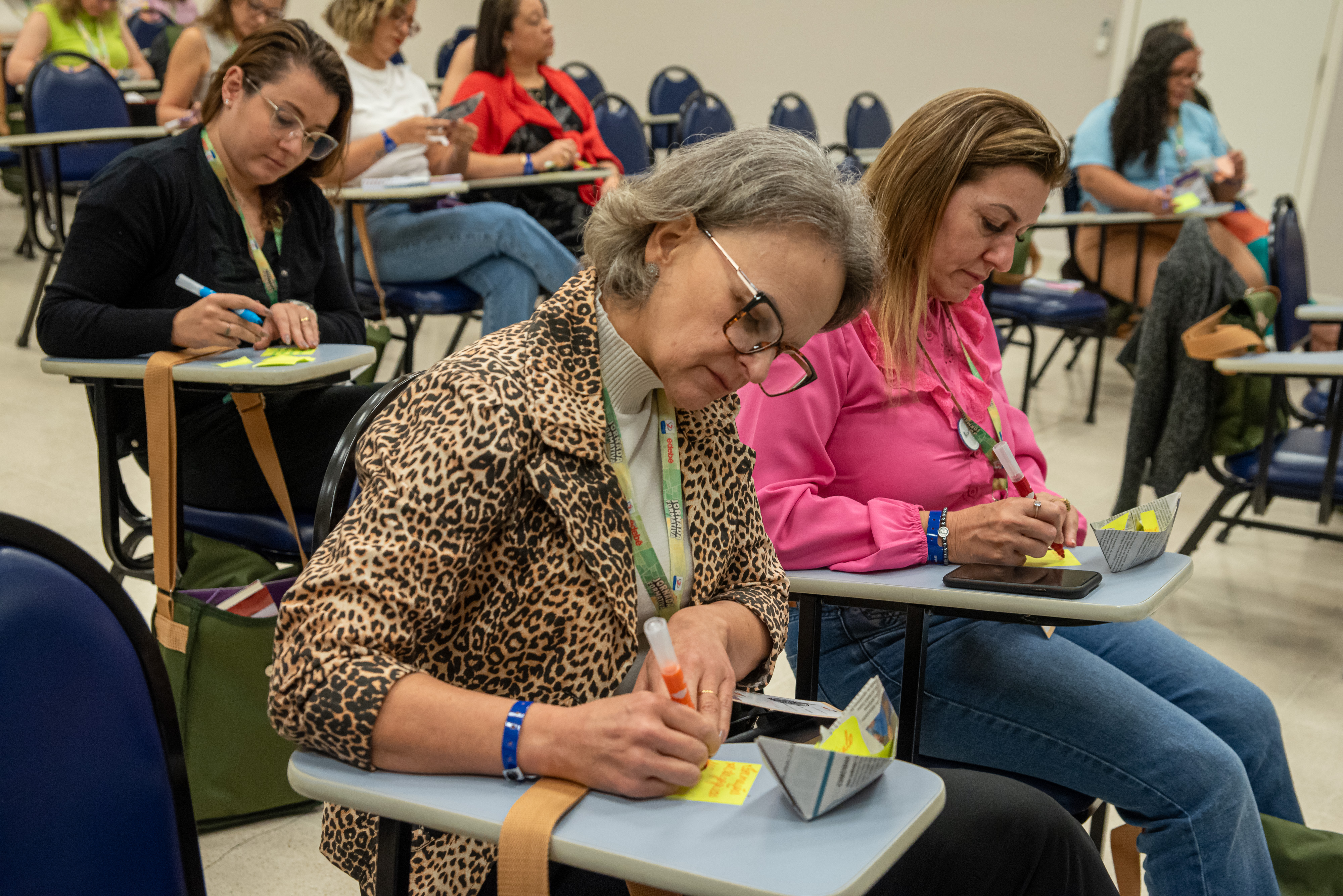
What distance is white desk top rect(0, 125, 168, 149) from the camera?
4055 millimetres

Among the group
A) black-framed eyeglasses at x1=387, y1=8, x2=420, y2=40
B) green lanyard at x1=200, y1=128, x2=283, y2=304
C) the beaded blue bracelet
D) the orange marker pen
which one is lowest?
the beaded blue bracelet

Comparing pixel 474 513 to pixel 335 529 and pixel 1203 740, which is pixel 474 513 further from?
pixel 1203 740

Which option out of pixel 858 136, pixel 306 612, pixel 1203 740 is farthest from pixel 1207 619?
pixel 858 136

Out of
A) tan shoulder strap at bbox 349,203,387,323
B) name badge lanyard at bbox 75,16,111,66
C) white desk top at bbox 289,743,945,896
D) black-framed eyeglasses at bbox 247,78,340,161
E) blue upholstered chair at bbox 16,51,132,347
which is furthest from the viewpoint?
name badge lanyard at bbox 75,16,111,66

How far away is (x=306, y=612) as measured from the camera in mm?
911

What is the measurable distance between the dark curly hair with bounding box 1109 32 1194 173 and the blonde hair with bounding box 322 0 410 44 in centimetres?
289

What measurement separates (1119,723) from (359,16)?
3332 millimetres

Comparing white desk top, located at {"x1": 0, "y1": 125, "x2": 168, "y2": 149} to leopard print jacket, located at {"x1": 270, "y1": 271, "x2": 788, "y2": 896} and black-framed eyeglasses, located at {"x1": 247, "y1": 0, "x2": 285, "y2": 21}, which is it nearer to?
black-framed eyeglasses, located at {"x1": 247, "y1": 0, "x2": 285, "y2": 21}

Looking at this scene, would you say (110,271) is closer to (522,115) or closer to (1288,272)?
(522,115)

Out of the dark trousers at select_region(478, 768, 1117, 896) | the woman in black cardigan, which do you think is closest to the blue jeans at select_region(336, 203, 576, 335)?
the woman in black cardigan

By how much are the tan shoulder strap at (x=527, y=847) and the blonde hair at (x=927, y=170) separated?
901 millimetres

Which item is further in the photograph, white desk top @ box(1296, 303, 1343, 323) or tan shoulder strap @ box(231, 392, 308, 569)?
white desk top @ box(1296, 303, 1343, 323)

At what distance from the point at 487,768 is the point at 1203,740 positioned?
0.89 meters

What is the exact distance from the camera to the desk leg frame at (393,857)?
3.07 feet
